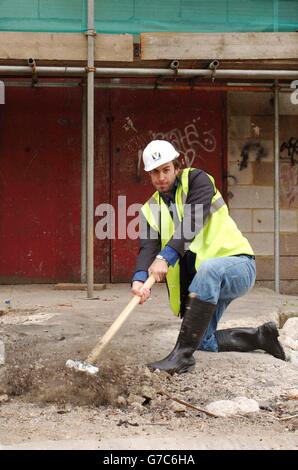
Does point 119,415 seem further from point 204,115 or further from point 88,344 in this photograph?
point 204,115

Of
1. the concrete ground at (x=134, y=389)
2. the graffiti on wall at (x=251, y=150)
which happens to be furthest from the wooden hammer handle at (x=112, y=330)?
the graffiti on wall at (x=251, y=150)

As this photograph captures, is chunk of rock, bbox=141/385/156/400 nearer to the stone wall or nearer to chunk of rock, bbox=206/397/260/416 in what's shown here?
chunk of rock, bbox=206/397/260/416

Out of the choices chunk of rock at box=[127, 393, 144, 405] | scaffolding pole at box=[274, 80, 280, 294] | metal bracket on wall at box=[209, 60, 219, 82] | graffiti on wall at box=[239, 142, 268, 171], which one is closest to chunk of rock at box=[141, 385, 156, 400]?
chunk of rock at box=[127, 393, 144, 405]

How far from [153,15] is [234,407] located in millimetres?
5544

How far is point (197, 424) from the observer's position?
3.85 meters

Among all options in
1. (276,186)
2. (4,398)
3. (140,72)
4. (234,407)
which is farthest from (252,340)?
(276,186)

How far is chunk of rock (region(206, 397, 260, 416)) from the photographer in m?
4.01

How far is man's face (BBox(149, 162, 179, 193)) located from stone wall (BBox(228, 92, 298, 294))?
4.72 meters

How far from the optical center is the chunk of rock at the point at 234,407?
401 centimetres

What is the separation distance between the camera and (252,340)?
5.28 m

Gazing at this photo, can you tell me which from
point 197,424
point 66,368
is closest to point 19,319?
point 66,368

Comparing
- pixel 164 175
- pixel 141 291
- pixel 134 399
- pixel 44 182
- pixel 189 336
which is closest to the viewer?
pixel 134 399

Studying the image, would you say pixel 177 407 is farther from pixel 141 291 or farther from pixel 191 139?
pixel 191 139
